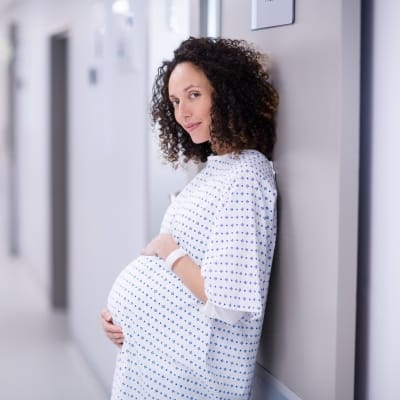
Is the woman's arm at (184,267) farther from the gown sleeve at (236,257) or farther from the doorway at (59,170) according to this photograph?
the doorway at (59,170)

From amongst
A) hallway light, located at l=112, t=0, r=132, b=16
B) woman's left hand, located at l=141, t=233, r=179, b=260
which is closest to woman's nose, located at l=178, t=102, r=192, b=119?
woman's left hand, located at l=141, t=233, r=179, b=260

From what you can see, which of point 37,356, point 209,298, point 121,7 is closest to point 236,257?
point 209,298

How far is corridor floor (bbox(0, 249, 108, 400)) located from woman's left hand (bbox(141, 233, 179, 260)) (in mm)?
1670

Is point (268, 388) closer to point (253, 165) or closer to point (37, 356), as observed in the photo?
point (253, 165)

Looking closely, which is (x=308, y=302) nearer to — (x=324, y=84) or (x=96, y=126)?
(x=324, y=84)

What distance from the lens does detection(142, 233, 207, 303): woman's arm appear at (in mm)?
1407

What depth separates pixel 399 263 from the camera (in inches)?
47.6

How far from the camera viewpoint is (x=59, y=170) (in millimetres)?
4781

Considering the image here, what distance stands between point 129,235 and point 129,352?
126cm

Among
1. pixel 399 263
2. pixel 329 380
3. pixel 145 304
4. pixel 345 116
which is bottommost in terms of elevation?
pixel 329 380

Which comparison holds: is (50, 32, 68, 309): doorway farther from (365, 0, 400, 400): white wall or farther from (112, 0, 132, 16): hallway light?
(365, 0, 400, 400): white wall

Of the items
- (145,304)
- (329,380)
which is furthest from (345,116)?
(145,304)

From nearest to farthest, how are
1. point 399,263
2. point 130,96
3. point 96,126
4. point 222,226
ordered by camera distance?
point 399,263 → point 222,226 → point 130,96 → point 96,126

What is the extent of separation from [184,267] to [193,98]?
15.8 inches
